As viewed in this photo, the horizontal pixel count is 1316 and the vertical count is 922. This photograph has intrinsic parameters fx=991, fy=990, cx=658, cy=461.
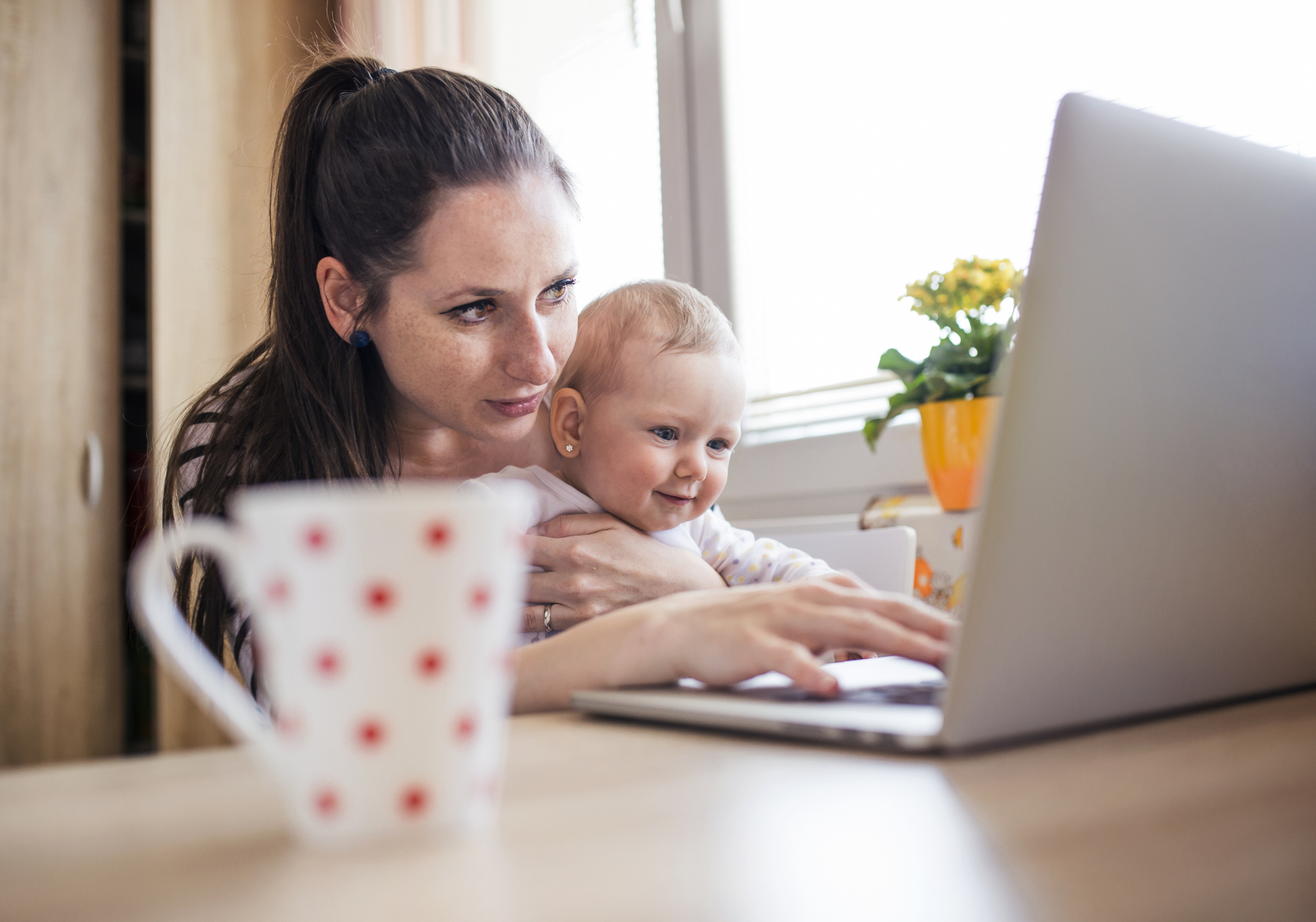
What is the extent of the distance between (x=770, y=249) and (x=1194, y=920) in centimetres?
212

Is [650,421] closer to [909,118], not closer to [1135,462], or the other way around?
[1135,462]

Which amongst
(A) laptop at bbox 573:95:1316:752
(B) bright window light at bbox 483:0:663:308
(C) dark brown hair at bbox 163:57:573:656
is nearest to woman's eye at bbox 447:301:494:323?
(C) dark brown hair at bbox 163:57:573:656

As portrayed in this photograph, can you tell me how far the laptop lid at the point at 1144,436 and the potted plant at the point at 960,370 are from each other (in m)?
0.97

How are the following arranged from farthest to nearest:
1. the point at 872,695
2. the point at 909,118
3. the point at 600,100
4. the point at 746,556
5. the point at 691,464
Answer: the point at 600,100, the point at 909,118, the point at 746,556, the point at 691,464, the point at 872,695

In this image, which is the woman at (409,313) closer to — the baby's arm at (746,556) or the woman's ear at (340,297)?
the woman's ear at (340,297)

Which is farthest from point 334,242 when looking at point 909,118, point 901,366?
point 909,118

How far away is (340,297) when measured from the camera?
1284 millimetres

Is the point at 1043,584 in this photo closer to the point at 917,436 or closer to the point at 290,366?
the point at 290,366

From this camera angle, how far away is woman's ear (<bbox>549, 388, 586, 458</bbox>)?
4.22 feet

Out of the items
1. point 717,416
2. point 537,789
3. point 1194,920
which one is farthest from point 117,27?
point 1194,920

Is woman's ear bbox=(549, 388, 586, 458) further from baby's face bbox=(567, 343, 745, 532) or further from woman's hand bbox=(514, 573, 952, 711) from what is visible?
woman's hand bbox=(514, 573, 952, 711)

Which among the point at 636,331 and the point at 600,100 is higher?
the point at 600,100

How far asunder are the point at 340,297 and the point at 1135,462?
42.7 inches

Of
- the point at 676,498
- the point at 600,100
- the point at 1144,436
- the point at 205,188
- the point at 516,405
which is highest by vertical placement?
the point at 600,100
